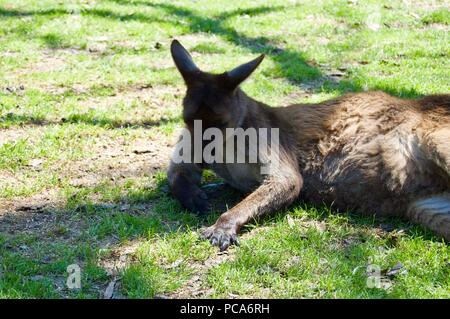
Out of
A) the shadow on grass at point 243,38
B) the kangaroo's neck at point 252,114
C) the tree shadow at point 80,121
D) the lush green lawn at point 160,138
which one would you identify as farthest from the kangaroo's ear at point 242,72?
the shadow on grass at point 243,38

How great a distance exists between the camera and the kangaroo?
4918 mm

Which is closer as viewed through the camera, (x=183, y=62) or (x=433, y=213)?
(x=433, y=213)

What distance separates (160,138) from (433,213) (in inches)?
114

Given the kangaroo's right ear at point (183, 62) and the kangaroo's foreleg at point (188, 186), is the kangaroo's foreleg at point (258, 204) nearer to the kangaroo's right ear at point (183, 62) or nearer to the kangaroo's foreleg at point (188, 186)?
the kangaroo's foreleg at point (188, 186)

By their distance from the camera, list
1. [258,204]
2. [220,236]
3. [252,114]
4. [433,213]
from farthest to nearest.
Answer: [252,114], [258,204], [433,213], [220,236]

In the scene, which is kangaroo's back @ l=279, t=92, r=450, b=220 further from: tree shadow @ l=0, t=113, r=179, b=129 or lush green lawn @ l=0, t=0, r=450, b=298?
tree shadow @ l=0, t=113, r=179, b=129

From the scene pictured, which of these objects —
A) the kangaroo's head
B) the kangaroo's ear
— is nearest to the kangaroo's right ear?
the kangaroo's head

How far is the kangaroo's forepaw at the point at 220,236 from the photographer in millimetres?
4602

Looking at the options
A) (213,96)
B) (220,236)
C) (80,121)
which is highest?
(213,96)

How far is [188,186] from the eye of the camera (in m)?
5.33

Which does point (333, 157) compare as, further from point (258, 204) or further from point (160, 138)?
point (160, 138)

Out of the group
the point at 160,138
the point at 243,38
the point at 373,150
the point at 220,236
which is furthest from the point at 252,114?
the point at 243,38

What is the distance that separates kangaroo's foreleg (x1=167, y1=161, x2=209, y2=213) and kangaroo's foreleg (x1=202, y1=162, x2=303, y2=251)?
0.37 meters

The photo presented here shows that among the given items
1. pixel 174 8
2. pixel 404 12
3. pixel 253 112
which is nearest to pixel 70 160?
pixel 253 112
